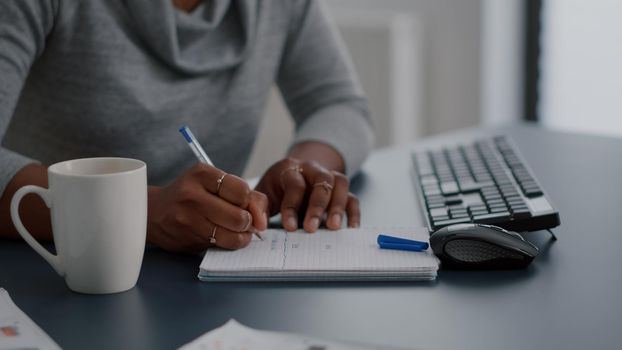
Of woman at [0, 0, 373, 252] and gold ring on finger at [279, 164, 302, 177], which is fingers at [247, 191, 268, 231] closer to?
woman at [0, 0, 373, 252]

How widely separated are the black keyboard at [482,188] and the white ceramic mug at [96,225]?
0.33 m

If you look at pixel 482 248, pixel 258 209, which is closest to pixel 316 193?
pixel 258 209

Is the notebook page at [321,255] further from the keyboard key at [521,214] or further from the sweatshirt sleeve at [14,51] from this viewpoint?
the sweatshirt sleeve at [14,51]

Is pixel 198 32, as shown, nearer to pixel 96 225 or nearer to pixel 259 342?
pixel 96 225

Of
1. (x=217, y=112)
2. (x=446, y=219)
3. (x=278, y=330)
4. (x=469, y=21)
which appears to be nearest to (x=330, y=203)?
(x=446, y=219)

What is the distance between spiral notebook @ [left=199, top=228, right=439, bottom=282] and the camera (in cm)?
77

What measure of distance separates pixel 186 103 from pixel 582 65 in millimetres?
1790

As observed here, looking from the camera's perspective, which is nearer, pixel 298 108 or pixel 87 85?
pixel 87 85

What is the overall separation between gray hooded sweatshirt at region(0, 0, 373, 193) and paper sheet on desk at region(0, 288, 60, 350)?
31cm

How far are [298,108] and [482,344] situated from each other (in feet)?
2.81

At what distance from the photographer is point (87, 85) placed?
114 centimetres

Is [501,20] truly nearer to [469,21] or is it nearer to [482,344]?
[469,21]

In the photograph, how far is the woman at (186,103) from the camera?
2.78 ft

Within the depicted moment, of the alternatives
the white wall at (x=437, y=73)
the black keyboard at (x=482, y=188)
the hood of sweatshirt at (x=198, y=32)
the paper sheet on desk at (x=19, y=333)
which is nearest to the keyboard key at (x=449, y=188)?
the black keyboard at (x=482, y=188)
